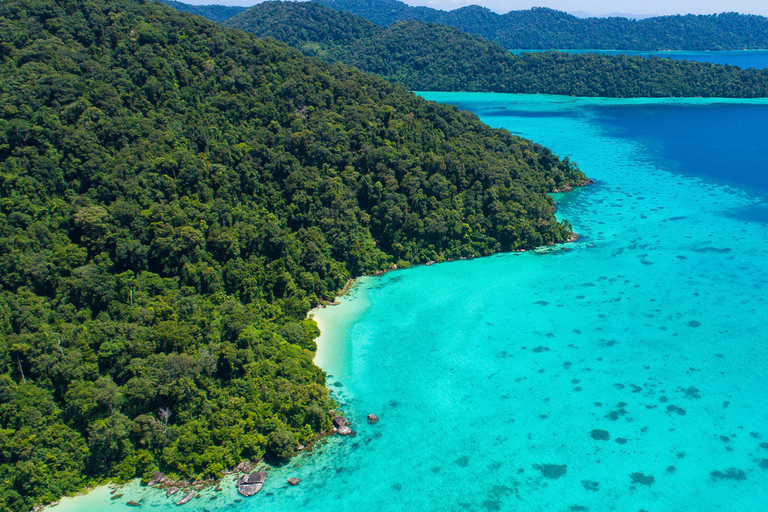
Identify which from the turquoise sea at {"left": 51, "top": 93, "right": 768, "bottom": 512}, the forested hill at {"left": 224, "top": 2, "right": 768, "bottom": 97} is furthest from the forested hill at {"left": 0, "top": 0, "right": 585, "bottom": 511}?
the forested hill at {"left": 224, "top": 2, "right": 768, "bottom": 97}

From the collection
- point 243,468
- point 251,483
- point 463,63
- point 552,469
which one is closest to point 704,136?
point 463,63

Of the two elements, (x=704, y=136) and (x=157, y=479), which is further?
(x=704, y=136)

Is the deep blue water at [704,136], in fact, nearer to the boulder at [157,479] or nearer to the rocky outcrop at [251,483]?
the rocky outcrop at [251,483]

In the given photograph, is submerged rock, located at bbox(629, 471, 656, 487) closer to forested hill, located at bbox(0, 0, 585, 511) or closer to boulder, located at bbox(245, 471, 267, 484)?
forested hill, located at bbox(0, 0, 585, 511)

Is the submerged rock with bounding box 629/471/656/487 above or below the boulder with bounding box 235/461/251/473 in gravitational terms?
below

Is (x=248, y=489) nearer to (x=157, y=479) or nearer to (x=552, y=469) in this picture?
(x=157, y=479)

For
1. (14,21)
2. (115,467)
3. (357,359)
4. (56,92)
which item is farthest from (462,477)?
(14,21)
